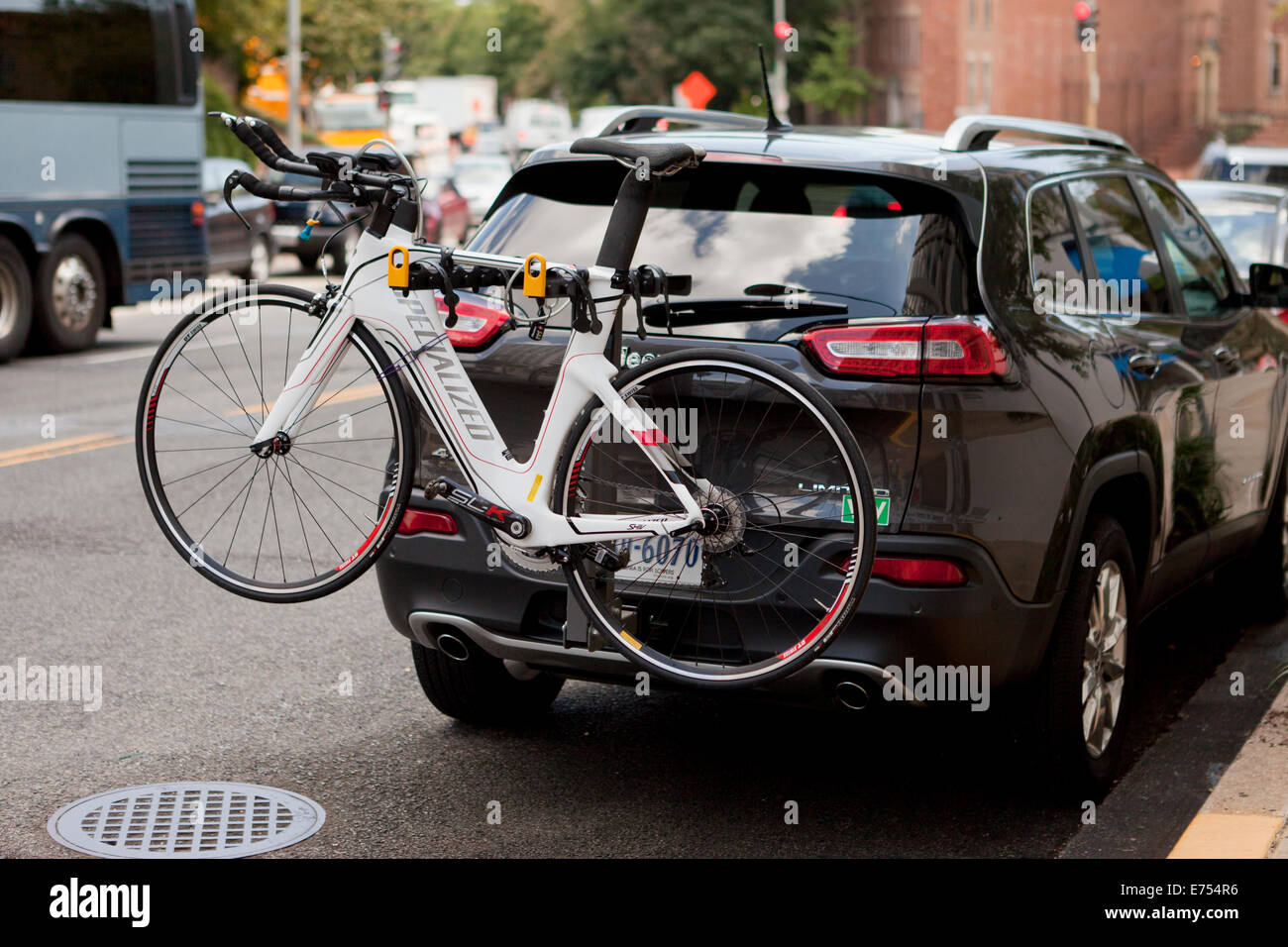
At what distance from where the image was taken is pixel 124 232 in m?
16.9

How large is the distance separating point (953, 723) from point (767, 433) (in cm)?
168

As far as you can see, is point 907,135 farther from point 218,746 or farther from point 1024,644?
point 218,746

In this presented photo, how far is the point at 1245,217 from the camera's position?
1287 centimetres

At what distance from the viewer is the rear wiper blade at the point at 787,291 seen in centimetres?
434

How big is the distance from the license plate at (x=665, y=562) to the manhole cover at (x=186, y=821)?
3.63 feet

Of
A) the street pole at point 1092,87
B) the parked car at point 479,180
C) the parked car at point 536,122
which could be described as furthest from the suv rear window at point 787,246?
the parked car at point 536,122

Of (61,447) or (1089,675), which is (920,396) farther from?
(61,447)

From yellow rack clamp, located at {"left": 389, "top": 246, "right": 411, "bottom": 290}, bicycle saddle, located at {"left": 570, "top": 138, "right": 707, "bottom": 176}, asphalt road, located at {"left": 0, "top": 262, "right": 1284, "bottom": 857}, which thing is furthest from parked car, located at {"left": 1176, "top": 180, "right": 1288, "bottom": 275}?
yellow rack clamp, located at {"left": 389, "top": 246, "right": 411, "bottom": 290}

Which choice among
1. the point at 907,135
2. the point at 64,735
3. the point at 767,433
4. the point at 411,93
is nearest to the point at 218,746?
the point at 64,735

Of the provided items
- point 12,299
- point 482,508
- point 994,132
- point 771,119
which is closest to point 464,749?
point 482,508

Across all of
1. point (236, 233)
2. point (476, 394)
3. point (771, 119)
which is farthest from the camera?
point (236, 233)

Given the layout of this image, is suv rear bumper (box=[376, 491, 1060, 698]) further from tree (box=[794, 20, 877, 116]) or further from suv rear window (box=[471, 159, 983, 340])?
tree (box=[794, 20, 877, 116])

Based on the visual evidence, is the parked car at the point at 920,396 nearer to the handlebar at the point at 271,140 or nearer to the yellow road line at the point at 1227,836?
A: the yellow road line at the point at 1227,836

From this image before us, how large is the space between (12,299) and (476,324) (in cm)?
1218
